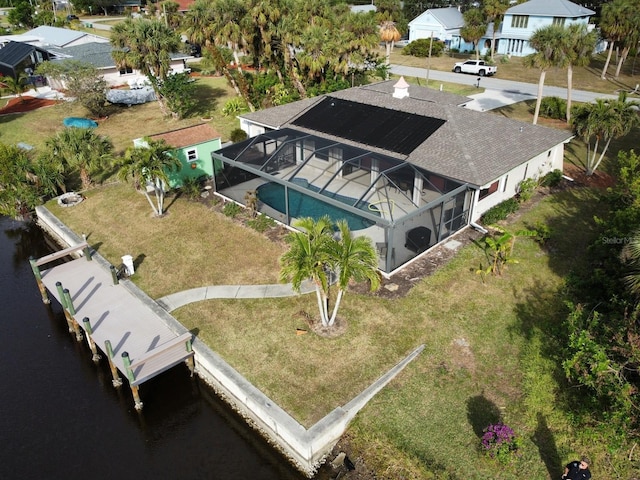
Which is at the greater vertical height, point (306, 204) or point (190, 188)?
point (306, 204)

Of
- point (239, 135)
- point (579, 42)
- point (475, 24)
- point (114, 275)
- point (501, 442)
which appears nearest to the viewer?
point (501, 442)

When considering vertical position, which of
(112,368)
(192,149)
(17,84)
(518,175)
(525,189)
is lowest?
(112,368)

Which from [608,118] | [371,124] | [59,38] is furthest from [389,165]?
[59,38]

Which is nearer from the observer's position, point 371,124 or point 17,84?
point 371,124

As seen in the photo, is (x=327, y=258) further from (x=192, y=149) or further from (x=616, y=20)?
(x=616, y=20)

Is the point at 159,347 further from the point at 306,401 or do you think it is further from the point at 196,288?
the point at 306,401

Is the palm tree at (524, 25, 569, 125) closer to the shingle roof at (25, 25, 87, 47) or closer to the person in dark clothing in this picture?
the person in dark clothing
